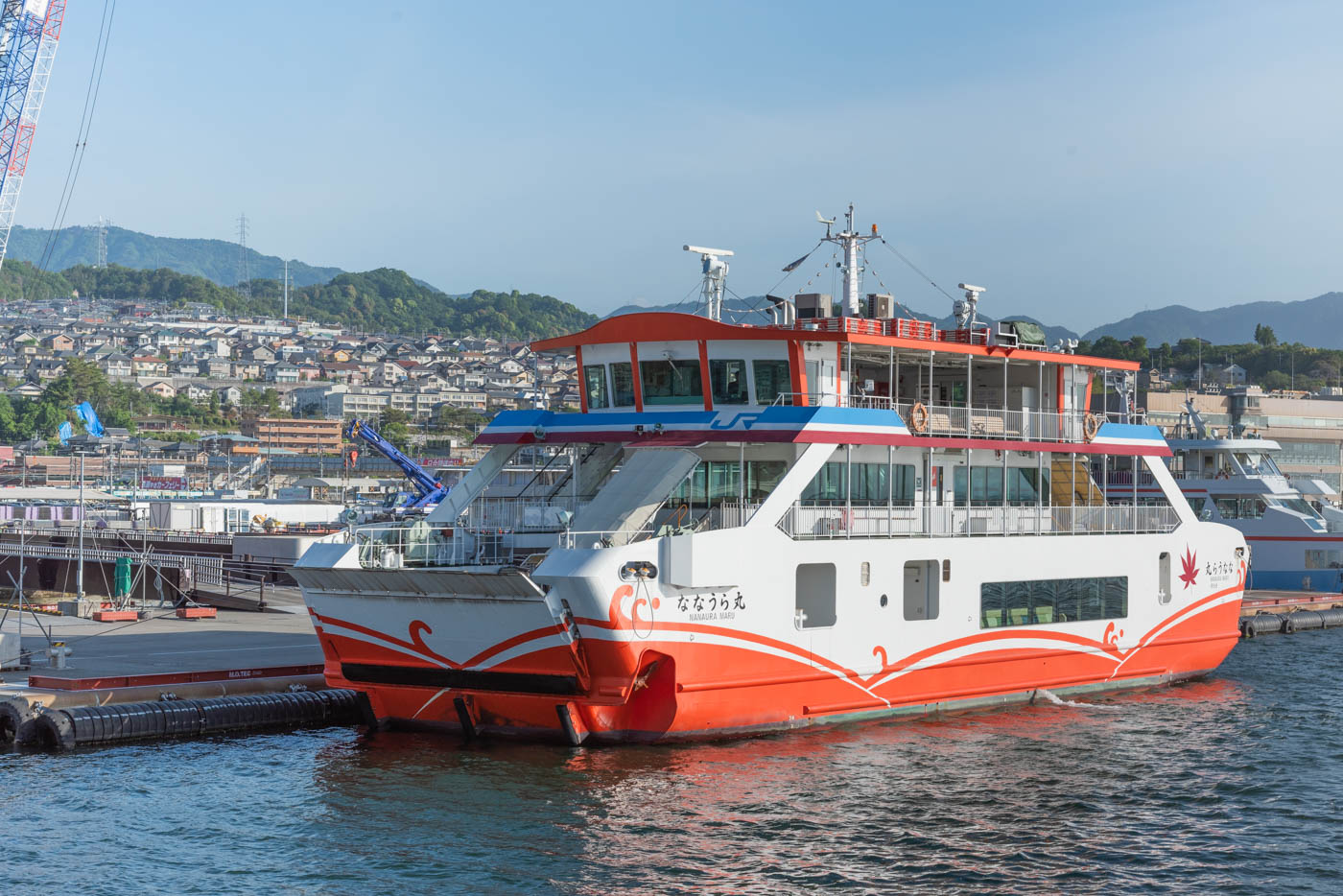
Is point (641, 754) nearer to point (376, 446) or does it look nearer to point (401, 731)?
point (401, 731)

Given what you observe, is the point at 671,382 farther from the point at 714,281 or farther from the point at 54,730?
the point at 54,730

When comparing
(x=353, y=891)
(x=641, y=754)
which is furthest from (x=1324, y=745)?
(x=353, y=891)

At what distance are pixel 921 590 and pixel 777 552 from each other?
15.2 feet

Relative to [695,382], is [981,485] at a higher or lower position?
lower

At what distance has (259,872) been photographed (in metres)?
19.2

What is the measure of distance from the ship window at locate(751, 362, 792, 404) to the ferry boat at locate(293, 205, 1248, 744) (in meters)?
0.06

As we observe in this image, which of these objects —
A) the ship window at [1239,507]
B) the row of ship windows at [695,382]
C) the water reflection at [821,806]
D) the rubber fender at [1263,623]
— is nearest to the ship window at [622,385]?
the row of ship windows at [695,382]

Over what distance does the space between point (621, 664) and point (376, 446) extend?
63291 millimetres

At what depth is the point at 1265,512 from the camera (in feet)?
202

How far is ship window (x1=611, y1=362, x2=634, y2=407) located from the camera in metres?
30.4

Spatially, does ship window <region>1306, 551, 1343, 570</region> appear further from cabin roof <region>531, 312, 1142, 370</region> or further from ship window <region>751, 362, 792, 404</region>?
ship window <region>751, 362, 792, 404</region>

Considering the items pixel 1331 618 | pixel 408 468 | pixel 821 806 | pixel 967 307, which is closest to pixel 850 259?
pixel 967 307

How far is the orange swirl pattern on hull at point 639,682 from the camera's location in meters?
24.6

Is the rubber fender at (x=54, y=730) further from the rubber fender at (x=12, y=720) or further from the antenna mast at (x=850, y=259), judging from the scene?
the antenna mast at (x=850, y=259)
